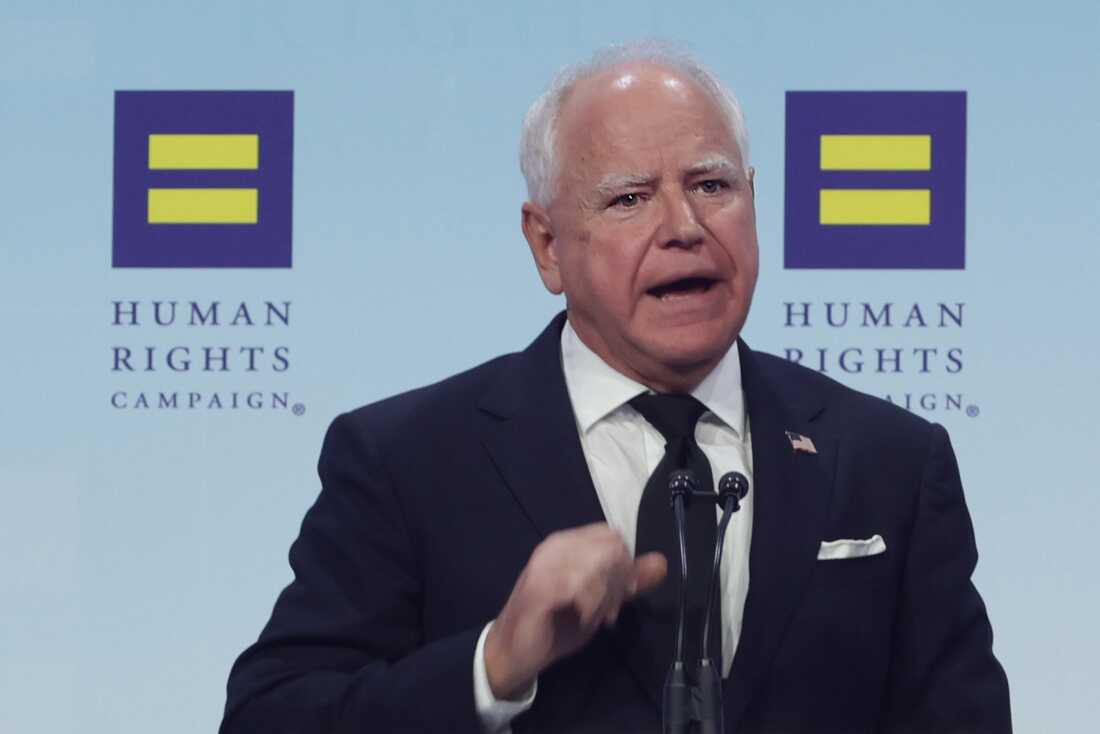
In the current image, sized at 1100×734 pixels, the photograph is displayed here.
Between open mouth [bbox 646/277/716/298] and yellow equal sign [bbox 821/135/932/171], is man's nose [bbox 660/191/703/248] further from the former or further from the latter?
yellow equal sign [bbox 821/135/932/171]

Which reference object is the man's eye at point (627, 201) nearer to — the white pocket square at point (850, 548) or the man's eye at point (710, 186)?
the man's eye at point (710, 186)

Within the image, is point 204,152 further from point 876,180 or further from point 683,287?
point 683,287

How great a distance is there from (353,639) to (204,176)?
1.65 metres

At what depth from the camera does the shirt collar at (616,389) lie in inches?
88.0

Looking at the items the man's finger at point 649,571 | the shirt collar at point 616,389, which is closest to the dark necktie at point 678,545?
the shirt collar at point 616,389

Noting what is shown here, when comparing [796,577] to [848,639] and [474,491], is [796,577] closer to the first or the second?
[848,639]

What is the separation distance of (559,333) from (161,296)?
1301 millimetres

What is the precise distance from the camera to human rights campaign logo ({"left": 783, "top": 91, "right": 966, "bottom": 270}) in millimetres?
3375

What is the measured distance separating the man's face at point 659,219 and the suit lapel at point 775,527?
132mm

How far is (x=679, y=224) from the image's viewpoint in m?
2.12

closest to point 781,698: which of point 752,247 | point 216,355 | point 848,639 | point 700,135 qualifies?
point 848,639

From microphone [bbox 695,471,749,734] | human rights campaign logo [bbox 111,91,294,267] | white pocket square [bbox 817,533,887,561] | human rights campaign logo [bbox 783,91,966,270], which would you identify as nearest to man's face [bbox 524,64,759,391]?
white pocket square [bbox 817,533,887,561]

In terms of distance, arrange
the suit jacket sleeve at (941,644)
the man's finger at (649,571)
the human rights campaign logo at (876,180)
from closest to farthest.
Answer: the man's finger at (649,571), the suit jacket sleeve at (941,644), the human rights campaign logo at (876,180)

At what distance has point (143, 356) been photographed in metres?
3.35
